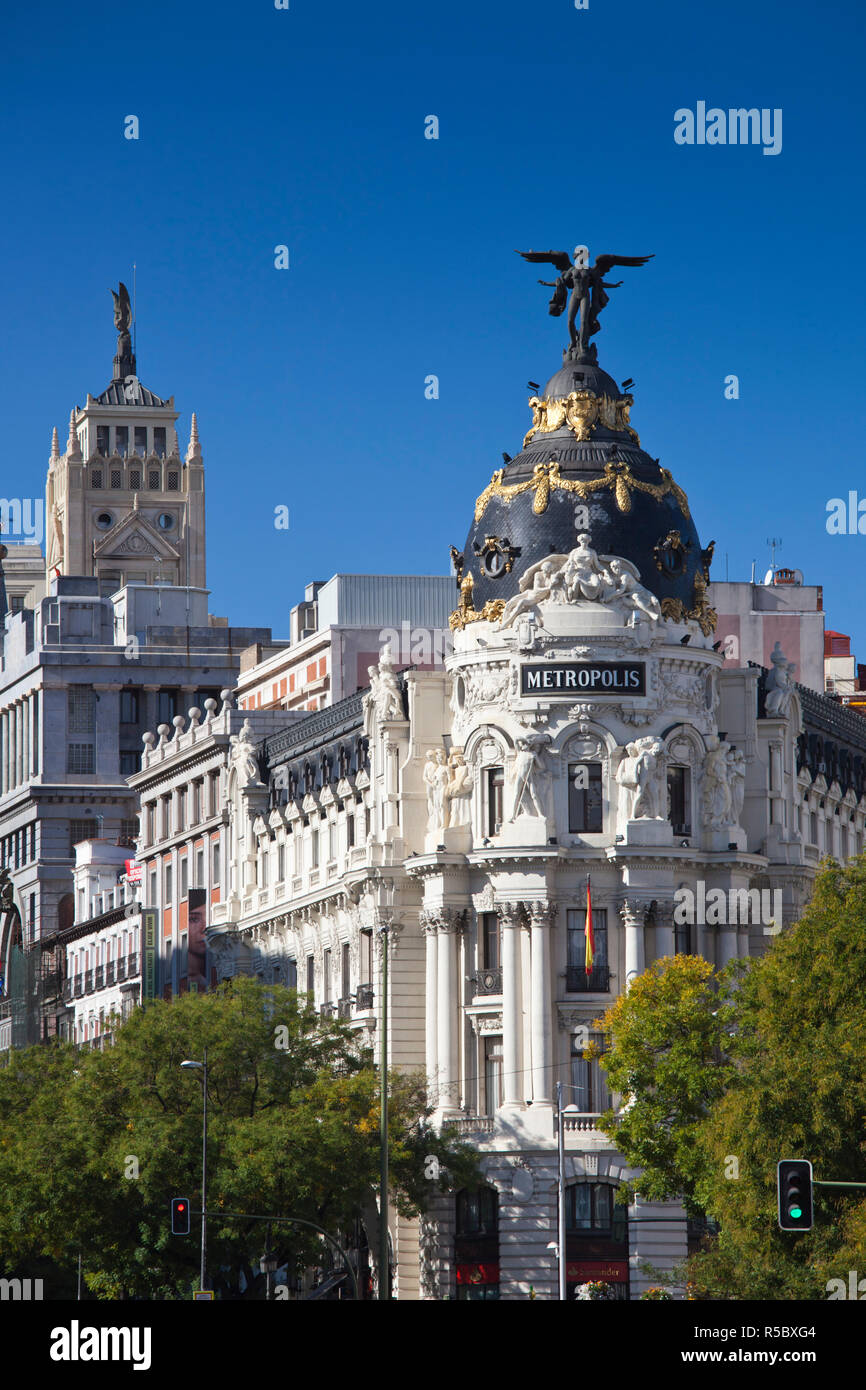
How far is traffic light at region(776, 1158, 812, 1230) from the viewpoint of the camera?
5822cm

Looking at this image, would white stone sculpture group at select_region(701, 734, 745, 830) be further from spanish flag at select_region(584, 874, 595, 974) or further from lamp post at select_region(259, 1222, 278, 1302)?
lamp post at select_region(259, 1222, 278, 1302)

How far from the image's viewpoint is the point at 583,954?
10512cm

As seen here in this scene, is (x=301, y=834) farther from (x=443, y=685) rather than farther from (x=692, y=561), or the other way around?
(x=692, y=561)

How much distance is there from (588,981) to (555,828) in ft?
18.9

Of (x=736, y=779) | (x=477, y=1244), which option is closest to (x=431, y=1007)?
(x=477, y=1244)

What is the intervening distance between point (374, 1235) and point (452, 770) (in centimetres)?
1745

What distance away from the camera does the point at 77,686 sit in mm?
193750

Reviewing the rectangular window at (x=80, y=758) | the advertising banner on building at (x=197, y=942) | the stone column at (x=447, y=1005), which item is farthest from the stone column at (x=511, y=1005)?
the rectangular window at (x=80, y=758)

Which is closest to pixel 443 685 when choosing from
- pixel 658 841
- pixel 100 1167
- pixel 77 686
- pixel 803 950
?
pixel 658 841

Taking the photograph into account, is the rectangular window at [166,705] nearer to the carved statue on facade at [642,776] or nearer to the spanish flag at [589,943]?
the carved statue on facade at [642,776]

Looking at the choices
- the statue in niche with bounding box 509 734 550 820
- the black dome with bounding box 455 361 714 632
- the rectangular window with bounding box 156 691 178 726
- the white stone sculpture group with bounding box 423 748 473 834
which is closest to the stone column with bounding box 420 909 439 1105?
the white stone sculpture group with bounding box 423 748 473 834

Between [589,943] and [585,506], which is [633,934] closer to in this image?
[589,943]

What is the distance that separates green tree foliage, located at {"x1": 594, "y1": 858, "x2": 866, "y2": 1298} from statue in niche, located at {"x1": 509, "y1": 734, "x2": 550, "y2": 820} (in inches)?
536

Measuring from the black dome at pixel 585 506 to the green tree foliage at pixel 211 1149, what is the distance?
18968 millimetres
